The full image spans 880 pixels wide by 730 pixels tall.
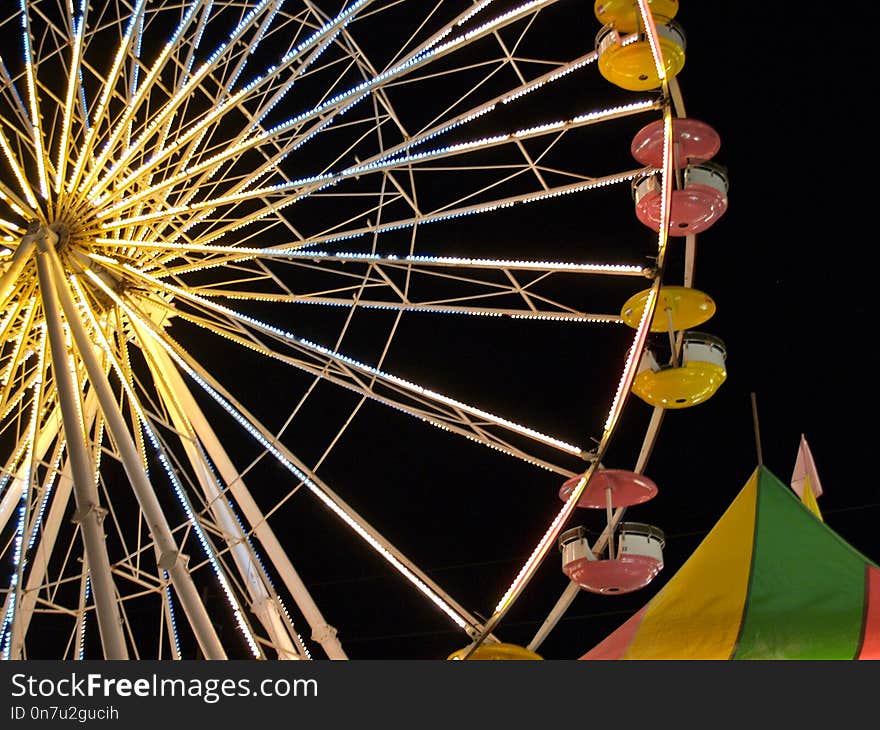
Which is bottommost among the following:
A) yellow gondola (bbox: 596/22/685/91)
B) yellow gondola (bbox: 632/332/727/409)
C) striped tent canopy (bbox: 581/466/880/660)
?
striped tent canopy (bbox: 581/466/880/660)

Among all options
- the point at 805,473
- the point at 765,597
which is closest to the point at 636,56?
the point at 765,597

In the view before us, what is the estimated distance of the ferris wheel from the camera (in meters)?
8.35

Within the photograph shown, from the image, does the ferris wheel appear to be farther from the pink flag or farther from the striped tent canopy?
the pink flag

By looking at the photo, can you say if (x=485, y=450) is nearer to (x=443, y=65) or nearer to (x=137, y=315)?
(x=443, y=65)

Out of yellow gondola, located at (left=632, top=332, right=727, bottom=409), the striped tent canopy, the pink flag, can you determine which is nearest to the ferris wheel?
yellow gondola, located at (left=632, top=332, right=727, bottom=409)

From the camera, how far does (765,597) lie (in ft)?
26.3

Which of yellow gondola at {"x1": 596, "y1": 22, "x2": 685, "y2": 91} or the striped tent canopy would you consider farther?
yellow gondola at {"x1": 596, "y1": 22, "x2": 685, "y2": 91}

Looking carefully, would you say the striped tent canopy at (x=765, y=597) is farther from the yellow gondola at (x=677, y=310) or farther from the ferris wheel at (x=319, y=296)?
the yellow gondola at (x=677, y=310)

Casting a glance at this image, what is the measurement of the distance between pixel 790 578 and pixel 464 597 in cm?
884

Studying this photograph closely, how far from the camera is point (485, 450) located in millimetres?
16297

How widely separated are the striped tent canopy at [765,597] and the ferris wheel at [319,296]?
18.0 inches

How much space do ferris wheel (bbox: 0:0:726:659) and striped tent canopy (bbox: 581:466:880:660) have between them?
457 millimetres
